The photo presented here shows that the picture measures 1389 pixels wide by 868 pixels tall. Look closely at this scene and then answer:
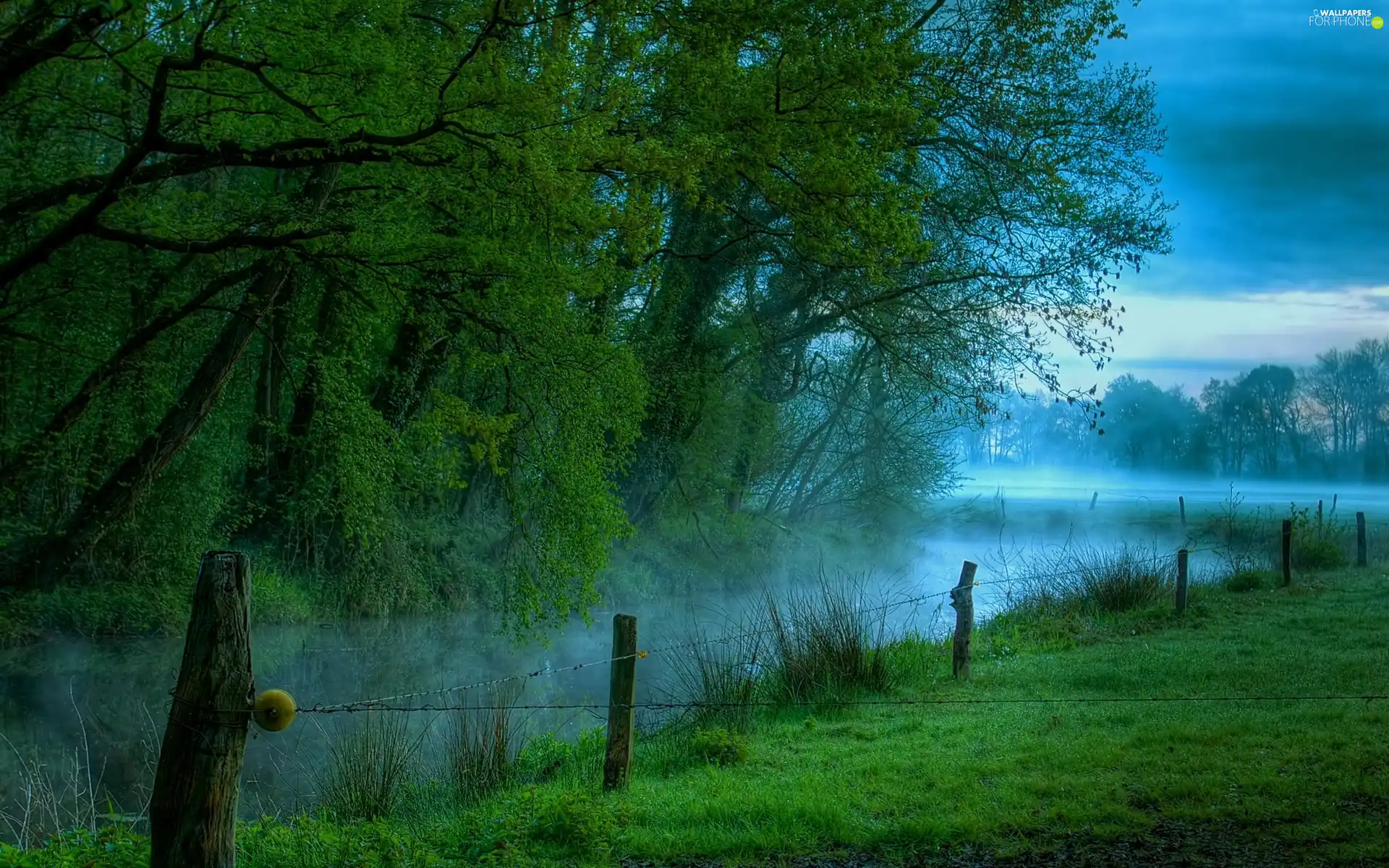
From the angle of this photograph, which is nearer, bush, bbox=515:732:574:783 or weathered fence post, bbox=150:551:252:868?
weathered fence post, bbox=150:551:252:868

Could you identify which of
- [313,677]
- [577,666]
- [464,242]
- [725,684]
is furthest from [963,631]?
[313,677]

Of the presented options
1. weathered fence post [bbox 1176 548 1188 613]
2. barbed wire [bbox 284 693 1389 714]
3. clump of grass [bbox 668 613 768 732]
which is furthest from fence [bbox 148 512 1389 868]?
weathered fence post [bbox 1176 548 1188 613]

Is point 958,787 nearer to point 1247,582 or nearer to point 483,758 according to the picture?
point 483,758

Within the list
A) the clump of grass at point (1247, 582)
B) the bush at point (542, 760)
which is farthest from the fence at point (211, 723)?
the clump of grass at point (1247, 582)

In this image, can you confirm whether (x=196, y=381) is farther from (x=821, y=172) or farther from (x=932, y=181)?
(x=932, y=181)

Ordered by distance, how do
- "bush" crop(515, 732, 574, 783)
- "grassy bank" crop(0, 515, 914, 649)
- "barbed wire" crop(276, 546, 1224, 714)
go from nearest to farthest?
1. "barbed wire" crop(276, 546, 1224, 714)
2. "bush" crop(515, 732, 574, 783)
3. "grassy bank" crop(0, 515, 914, 649)

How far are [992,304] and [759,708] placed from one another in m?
9.18

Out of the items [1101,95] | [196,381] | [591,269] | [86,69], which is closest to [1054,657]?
[591,269]

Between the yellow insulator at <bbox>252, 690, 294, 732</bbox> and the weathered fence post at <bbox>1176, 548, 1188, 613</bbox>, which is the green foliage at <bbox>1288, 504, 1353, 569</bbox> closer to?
the weathered fence post at <bbox>1176, 548, 1188, 613</bbox>

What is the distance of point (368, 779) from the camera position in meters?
6.88

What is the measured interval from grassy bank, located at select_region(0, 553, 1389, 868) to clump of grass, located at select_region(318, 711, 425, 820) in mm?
93

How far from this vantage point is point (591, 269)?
12375 mm

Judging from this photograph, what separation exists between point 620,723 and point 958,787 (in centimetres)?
210

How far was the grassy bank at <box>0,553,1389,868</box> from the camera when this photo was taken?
5.14 metres
